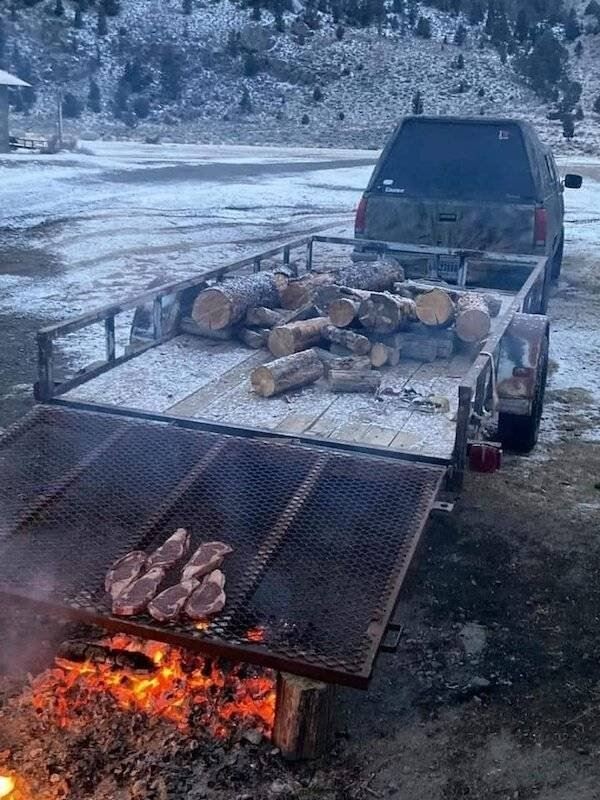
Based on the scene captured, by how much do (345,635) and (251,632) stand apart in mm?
352

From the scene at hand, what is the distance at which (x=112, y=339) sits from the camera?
5.36 m

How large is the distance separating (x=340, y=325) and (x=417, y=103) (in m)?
44.8

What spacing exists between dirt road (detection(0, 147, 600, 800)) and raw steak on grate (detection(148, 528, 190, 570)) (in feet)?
2.50

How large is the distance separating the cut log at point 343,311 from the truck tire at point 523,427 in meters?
1.28

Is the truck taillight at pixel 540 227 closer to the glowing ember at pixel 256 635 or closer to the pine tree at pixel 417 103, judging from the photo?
the glowing ember at pixel 256 635

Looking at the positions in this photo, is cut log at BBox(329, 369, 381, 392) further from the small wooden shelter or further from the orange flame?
the small wooden shelter

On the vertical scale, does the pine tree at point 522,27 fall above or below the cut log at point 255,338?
above

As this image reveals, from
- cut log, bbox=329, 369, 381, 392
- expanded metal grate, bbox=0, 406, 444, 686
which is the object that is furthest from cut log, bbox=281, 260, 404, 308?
expanded metal grate, bbox=0, 406, 444, 686

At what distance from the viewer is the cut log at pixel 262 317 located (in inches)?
243

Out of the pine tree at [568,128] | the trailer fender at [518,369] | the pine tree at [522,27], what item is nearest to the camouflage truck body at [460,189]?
the trailer fender at [518,369]

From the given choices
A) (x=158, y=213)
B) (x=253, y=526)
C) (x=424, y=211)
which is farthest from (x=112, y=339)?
(x=158, y=213)

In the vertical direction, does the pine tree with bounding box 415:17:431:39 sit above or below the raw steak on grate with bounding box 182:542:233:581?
above

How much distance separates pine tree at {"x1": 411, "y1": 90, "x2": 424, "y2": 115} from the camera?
4662cm

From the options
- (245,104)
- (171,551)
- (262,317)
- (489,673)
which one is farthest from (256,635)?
(245,104)
